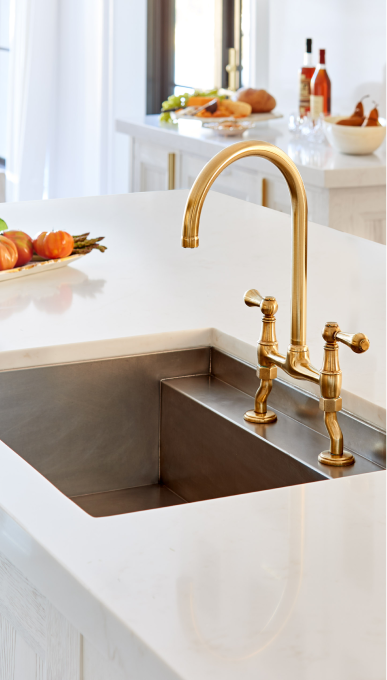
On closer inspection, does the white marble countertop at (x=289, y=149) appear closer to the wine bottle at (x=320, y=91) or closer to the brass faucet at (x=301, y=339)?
the wine bottle at (x=320, y=91)

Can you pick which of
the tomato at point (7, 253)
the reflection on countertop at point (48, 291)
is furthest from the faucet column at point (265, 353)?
the tomato at point (7, 253)

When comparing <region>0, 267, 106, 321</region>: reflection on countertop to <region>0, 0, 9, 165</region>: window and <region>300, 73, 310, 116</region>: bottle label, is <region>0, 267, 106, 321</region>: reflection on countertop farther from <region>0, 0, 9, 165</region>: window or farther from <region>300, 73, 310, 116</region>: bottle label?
<region>0, 0, 9, 165</region>: window

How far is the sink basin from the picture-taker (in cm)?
117

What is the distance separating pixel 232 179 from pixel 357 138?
0.49 m

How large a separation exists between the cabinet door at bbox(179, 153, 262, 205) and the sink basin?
1.81 metres

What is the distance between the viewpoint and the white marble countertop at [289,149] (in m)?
2.69

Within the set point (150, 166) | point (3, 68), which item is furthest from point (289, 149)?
point (3, 68)

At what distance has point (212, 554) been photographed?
73 cm

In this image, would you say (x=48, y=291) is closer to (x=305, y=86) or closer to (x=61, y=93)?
(x=305, y=86)

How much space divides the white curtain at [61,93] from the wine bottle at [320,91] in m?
1.62

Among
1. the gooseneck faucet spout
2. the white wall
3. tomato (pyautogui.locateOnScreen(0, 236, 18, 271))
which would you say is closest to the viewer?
the gooseneck faucet spout

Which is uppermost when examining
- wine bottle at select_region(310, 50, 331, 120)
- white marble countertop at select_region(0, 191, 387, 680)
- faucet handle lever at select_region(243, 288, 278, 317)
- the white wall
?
the white wall

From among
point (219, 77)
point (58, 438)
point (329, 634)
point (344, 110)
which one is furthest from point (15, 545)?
point (219, 77)

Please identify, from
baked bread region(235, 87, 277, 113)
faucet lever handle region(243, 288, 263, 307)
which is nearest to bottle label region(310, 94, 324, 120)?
baked bread region(235, 87, 277, 113)
